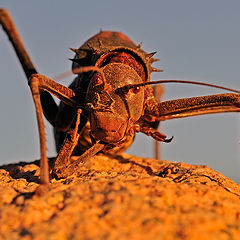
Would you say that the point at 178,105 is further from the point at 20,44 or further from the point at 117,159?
the point at 20,44

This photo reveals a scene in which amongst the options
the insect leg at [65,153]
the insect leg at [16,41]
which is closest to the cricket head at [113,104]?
the insect leg at [65,153]

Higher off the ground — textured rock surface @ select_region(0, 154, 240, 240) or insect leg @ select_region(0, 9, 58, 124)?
insect leg @ select_region(0, 9, 58, 124)

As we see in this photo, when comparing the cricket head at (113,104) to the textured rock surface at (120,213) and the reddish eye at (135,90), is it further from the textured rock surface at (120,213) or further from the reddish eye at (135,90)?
the textured rock surface at (120,213)

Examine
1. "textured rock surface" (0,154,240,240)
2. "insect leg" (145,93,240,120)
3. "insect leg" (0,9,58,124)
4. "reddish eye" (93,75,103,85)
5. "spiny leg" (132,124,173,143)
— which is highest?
"insect leg" (0,9,58,124)

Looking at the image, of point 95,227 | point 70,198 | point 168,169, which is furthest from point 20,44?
point 168,169

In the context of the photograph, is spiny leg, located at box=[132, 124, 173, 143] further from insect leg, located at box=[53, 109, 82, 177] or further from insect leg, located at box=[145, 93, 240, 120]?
insect leg, located at box=[53, 109, 82, 177]

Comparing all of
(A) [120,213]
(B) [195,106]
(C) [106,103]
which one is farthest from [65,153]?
(B) [195,106]

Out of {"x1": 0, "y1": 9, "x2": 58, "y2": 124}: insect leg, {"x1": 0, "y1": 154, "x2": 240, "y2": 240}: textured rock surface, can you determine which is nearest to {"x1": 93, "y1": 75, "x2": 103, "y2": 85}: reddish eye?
{"x1": 0, "y1": 9, "x2": 58, "y2": 124}: insect leg

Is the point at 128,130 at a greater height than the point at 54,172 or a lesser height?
greater

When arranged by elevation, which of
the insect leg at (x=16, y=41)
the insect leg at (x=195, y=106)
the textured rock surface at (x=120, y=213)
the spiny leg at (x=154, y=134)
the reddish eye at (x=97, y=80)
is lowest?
the spiny leg at (x=154, y=134)
